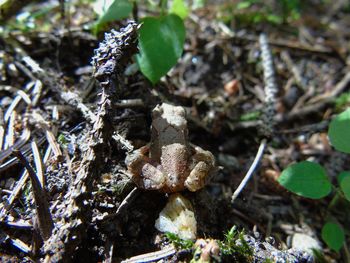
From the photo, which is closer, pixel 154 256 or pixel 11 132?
pixel 154 256

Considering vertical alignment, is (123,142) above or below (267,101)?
above

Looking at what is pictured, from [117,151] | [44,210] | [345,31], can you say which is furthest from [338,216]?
Result: [345,31]

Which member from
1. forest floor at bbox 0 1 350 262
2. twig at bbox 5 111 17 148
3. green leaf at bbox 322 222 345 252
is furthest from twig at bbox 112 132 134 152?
green leaf at bbox 322 222 345 252

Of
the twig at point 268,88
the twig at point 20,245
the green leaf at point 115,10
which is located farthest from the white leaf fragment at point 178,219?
the green leaf at point 115,10

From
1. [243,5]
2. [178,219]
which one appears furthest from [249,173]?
[243,5]

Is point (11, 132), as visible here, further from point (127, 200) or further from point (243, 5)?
point (243, 5)

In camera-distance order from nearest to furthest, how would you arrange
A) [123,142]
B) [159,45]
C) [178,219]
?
[178,219], [123,142], [159,45]
